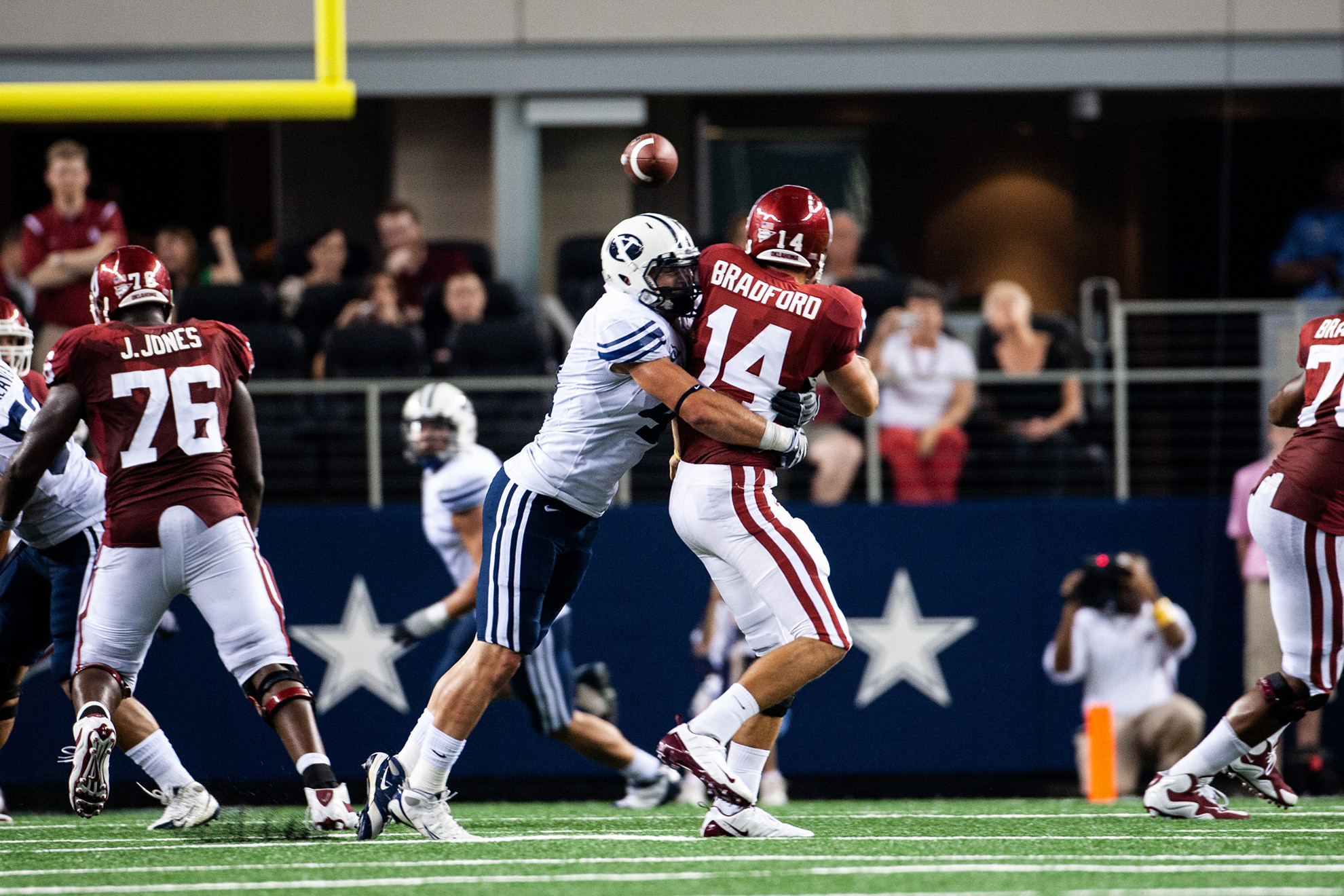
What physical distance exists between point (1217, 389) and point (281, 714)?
20.6 feet

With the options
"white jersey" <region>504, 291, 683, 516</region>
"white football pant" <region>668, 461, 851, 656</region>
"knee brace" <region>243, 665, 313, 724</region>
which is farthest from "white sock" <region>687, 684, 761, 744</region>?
"knee brace" <region>243, 665, 313, 724</region>

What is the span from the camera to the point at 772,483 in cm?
541

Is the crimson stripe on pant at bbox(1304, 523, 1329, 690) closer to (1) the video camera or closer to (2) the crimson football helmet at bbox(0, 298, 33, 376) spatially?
(1) the video camera

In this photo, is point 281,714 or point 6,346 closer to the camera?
point 281,714

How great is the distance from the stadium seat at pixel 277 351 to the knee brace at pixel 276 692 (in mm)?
4493

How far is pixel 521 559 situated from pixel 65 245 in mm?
5777

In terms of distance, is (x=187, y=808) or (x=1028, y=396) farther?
(x=1028, y=396)

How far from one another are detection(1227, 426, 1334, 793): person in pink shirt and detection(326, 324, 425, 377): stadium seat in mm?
4502

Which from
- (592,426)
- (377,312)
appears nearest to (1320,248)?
(377,312)

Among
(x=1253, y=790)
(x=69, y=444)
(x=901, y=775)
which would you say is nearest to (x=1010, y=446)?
(x=901, y=775)

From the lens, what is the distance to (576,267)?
1080 cm

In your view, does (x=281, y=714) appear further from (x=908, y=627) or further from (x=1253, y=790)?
(x=908, y=627)

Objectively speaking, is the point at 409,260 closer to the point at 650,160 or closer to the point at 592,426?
the point at 650,160

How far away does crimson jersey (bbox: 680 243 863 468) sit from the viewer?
17.5 ft
